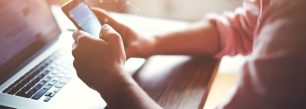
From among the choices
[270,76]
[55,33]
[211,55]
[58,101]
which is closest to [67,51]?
[55,33]

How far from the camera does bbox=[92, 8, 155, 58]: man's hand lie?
0.91 meters

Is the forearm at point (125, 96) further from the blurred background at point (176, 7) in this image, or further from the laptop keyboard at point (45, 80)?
the blurred background at point (176, 7)

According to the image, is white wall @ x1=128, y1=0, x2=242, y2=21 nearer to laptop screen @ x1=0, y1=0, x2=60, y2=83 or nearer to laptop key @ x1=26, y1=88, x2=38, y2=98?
laptop screen @ x1=0, y1=0, x2=60, y2=83

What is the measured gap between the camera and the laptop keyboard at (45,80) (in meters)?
0.77

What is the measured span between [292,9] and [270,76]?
94 millimetres

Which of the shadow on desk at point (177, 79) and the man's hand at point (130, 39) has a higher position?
the man's hand at point (130, 39)

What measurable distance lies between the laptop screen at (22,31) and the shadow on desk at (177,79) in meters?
0.23

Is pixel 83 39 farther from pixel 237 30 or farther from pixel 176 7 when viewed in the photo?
pixel 176 7

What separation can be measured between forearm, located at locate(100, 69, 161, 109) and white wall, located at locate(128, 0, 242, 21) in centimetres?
67

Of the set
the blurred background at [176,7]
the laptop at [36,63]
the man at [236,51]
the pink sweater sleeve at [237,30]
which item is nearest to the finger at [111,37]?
the man at [236,51]

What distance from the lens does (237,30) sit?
1.04 metres

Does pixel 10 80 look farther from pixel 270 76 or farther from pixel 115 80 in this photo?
pixel 270 76

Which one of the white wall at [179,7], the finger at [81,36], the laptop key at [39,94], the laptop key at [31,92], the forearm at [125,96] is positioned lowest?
the white wall at [179,7]

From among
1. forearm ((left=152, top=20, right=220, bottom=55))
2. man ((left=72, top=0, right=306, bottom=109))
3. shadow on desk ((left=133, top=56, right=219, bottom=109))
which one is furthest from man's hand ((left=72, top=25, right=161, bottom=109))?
forearm ((left=152, top=20, right=220, bottom=55))
